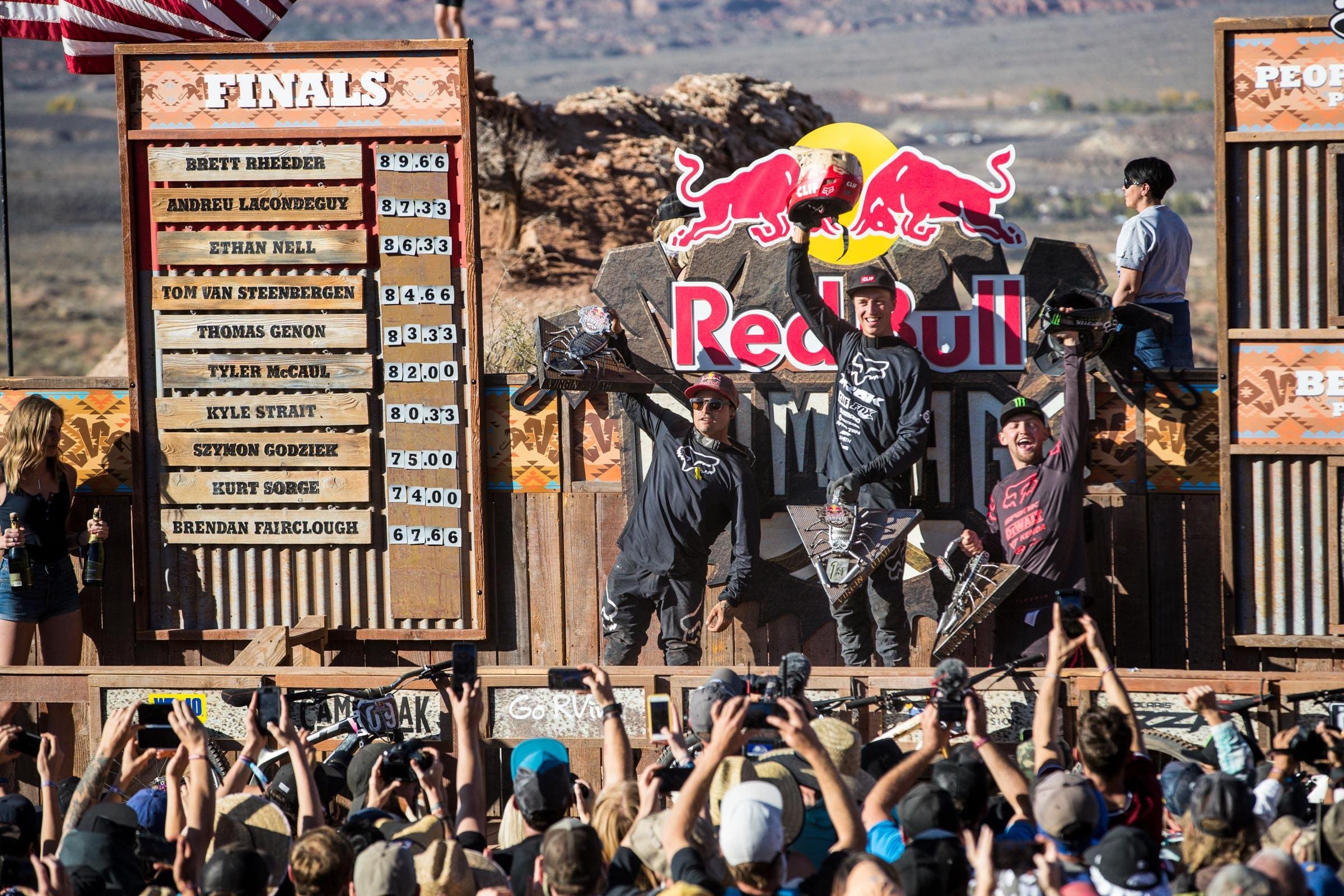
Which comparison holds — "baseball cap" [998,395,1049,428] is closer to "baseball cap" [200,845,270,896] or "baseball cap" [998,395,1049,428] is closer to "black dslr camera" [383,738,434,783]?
"black dslr camera" [383,738,434,783]

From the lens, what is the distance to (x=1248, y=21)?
8.05 m

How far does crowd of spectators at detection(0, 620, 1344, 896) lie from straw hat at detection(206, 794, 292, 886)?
0.4 inches

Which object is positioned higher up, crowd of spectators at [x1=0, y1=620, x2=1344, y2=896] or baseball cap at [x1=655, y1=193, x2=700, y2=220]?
baseball cap at [x1=655, y1=193, x2=700, y2=220]

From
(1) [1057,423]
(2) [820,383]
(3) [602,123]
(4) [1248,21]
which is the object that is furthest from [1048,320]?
(3) [602,123]

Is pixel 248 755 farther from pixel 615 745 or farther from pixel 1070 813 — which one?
pixel 1070 813

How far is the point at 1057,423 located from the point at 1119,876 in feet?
14.3

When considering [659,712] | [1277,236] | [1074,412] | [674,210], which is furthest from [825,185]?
[659,712]

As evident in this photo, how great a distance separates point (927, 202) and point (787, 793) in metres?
4.59

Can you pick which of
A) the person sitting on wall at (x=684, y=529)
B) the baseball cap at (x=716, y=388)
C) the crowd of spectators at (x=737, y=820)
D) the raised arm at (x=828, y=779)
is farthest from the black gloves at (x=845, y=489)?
the raised arm at (x=828, y=779)

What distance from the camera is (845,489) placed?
8273mm

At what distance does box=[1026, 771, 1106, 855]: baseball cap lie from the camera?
→ 4.54 metres

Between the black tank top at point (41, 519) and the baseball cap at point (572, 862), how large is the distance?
5.29m

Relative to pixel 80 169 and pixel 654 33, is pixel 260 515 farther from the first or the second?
pixel 654 33

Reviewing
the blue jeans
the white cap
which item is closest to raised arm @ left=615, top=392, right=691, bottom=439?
the blue jeans
